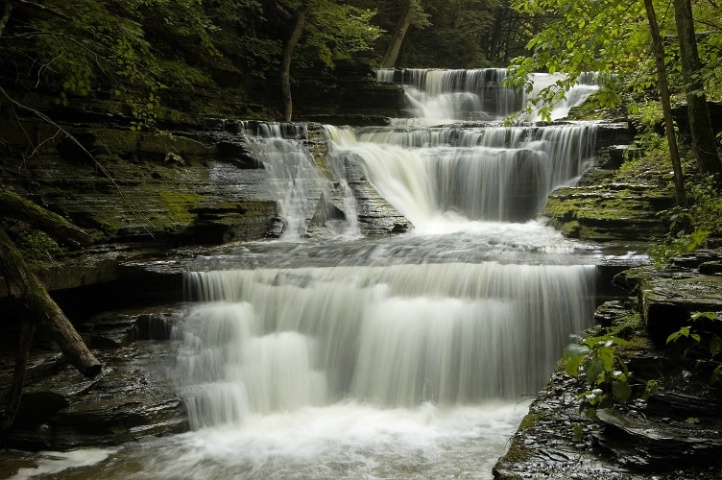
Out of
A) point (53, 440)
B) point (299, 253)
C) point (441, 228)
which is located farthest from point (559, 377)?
point (441, 228)

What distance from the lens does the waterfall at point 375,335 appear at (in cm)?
624

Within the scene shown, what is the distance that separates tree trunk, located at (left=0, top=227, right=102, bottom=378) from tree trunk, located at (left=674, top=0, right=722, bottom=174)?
6.68 metres

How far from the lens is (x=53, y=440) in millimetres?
5348

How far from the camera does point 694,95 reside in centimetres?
639

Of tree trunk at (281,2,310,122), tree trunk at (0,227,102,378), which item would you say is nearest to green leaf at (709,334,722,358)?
tree trunk at (0,227,102,378)

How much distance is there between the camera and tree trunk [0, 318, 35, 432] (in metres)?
5.11

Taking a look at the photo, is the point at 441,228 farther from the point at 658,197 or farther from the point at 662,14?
the point at 662,14

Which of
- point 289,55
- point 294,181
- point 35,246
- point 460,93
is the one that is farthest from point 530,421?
point 460,93

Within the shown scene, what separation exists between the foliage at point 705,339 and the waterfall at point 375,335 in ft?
8.93

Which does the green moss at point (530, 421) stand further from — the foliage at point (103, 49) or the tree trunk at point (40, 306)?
the foliage at point (103, 49)

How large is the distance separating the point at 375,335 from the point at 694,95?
4592mm

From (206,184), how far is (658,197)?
298 inches

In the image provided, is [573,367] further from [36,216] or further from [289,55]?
[289,55]

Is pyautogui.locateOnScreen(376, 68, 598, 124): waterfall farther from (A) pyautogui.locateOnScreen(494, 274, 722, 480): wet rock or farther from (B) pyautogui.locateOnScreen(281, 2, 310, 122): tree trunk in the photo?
(A) pyautogui.locateOnScreen(494, 274, 722, 480): wet rock
